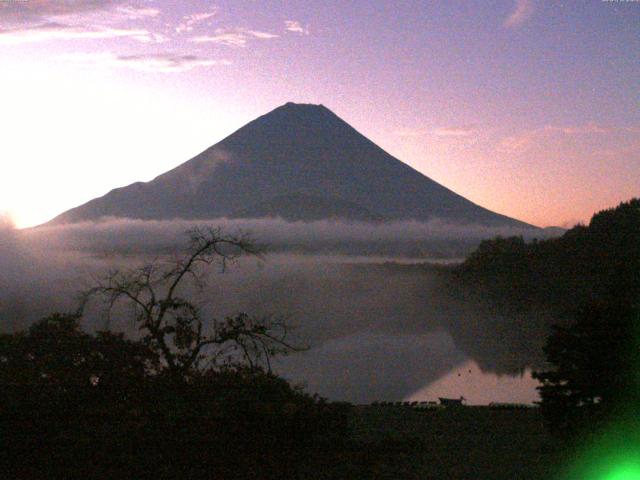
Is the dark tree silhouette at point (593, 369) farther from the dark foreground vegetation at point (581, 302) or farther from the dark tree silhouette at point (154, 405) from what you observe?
the dark tree silhouette at point (154, 405)

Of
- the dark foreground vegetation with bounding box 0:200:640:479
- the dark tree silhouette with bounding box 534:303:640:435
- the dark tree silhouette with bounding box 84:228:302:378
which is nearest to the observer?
the dark foreground vegetation with bounding box 0:200:640:479

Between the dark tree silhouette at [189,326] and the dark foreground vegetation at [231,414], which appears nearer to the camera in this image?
the dark foreground vegetation at [231,414]

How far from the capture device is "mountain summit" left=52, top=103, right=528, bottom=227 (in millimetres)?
104938

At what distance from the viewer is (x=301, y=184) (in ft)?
354

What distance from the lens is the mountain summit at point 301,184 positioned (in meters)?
105

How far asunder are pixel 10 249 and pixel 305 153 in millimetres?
49659

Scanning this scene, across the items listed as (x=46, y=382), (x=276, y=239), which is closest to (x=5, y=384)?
(x=46, y=382)

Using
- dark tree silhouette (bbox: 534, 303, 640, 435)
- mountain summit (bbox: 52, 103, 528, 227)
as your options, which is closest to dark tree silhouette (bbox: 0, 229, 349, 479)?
dark tree silhouette (bbox: 534, 303, 640, 435)

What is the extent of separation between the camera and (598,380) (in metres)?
9.88

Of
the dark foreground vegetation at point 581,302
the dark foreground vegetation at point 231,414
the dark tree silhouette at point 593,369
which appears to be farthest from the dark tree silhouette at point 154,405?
the dark foreground vegetation at point 581,302

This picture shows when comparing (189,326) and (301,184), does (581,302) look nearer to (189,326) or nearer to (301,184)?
(189,326)

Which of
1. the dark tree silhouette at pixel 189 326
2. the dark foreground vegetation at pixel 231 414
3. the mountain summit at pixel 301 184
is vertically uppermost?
the mountain summit at pixel 301 184

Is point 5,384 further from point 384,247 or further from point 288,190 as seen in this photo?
point 384,247

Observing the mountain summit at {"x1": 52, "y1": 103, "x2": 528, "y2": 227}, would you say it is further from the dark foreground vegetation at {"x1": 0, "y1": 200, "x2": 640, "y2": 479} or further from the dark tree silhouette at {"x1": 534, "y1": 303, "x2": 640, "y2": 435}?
the dark tree silhouette at {"x1": 534, "y1": 303, "x2": 640, "y2": 435}
